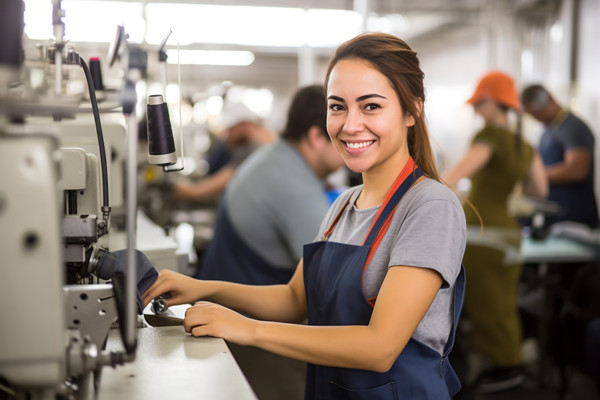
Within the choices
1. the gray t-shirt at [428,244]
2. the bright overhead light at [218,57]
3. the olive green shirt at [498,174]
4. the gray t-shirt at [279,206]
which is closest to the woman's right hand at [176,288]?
the gray t-shirt at [428,244]

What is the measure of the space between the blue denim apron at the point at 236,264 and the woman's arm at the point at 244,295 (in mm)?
564

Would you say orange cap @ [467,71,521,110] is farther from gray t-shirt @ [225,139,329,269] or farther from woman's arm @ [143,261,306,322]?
woman's arm @ [143,261,306,322]

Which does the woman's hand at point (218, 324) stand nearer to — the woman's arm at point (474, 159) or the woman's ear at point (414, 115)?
the woman's ear at point (414, 115)

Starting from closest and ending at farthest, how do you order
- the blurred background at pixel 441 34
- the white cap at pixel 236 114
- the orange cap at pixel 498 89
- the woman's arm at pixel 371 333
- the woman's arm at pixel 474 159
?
the woman's arm at pixel 371 333 < the woman's arm at pixel 474 159 < the orange cap at pixel 498 89 < the blurred background at pixel 441 34 < the white cap at pixel 236 114

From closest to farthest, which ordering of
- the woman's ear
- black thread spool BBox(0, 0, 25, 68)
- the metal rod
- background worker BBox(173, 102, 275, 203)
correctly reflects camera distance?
black thread spool BBox(0, 0, 25, 68)
the metal rod
the woman's ear
background worker BBox(173, 102, 275, 203)

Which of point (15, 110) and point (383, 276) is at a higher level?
point (15, 110)

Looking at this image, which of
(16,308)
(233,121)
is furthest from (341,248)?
(233,121)

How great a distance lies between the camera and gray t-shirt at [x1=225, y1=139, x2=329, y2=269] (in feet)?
6.41

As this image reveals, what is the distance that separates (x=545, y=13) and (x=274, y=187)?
425 cm

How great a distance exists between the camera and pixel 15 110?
0.71 metres

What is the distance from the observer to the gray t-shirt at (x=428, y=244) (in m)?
1.09

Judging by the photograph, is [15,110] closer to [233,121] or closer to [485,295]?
[485,295]

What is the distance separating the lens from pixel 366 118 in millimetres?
1235

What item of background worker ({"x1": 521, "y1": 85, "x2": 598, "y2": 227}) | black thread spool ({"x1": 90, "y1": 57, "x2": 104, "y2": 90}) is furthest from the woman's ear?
background worker ({"x1": 521, "y1": 85, "x2": 598, "y2": 227})
